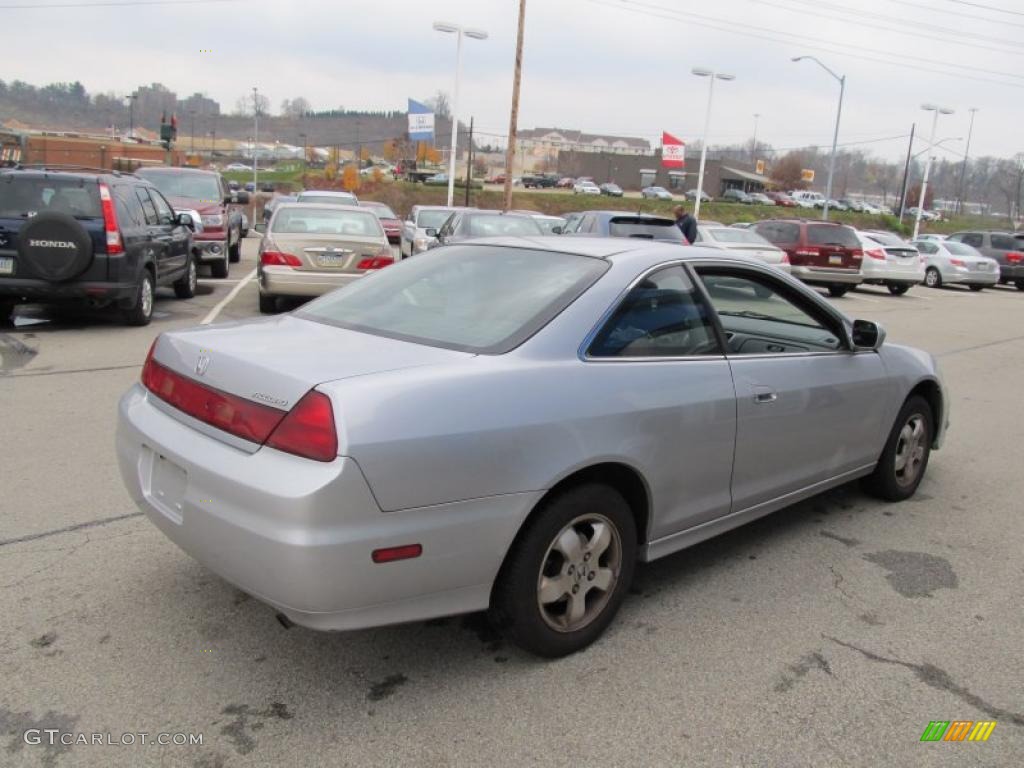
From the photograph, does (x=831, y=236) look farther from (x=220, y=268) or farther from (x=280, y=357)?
(x=280, y=357)

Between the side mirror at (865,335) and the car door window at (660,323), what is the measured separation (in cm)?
117

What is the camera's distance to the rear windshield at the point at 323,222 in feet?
36.1

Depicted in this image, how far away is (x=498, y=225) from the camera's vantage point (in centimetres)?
1409

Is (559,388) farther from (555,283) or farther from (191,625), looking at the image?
(191,625)

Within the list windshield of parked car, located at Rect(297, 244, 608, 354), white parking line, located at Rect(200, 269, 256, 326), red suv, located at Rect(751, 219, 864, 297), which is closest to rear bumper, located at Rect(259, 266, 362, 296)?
white parking line, located at Rect(200, 269, 256, 326)

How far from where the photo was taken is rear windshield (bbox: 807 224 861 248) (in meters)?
18.4

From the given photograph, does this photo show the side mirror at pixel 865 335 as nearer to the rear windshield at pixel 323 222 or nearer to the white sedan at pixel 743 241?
the rear windshield at pixel 323 222

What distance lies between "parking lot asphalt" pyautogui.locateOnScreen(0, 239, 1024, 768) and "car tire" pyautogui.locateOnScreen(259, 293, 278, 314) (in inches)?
252

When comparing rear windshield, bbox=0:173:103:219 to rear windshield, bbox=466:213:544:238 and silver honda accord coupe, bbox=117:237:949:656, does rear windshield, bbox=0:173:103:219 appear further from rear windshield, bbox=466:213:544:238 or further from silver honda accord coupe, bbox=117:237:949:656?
silver honda accord coupe, bbox=117:237:949:656

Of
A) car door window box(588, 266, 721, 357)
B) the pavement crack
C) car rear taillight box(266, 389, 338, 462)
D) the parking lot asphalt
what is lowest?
the parking lot asphalt

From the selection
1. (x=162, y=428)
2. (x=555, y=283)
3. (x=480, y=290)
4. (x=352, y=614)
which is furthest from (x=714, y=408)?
(x=162, y=428)

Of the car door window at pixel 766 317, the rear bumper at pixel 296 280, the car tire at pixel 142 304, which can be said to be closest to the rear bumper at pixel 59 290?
the car tire at pixel 142 304

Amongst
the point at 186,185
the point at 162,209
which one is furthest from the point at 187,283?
the point at 186,185

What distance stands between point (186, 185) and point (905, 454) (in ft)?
46.7
